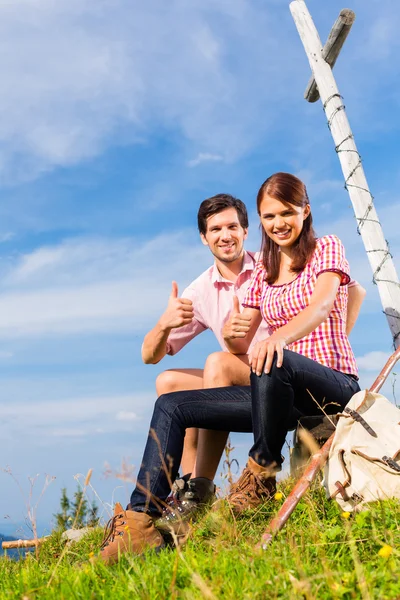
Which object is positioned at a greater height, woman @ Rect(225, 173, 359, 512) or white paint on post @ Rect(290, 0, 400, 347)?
white paint on post @ Rect(290, 0, 400, 347)

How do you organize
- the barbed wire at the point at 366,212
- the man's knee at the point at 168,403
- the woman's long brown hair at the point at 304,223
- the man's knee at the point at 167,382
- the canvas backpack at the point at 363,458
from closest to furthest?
the canvas backpack at the point at 363,458
the man's knee at the point at 168,403
the woman's long brown hair at the point at 304,223
the man's knee at the point at 167,382
the barbed wire at the point at 366,212

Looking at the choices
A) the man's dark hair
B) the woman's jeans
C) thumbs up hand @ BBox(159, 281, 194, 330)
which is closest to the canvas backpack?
the woman's jeans

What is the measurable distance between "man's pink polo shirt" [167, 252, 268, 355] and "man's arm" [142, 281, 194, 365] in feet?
0.82

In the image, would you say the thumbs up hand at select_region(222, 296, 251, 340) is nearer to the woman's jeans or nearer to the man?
the man

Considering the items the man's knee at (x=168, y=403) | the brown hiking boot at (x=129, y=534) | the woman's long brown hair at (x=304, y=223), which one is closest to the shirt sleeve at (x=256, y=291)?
the woman's long brown hair at (x=304, y=223)

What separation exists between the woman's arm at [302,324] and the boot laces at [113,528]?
3.94 ft

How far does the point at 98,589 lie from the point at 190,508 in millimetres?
1467

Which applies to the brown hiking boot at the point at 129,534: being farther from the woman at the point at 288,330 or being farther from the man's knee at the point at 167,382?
the man's knee at the point at 167,382

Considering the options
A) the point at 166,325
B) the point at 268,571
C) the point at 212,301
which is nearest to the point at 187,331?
the point at 212,301

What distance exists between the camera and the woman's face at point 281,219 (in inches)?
174

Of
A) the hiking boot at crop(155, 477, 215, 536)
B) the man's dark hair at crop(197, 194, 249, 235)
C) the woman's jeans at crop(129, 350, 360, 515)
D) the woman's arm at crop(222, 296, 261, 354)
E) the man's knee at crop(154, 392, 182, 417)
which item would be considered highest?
the man's dark hair at crop(197, 194, 249, 235)

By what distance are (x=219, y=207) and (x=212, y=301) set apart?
808mm

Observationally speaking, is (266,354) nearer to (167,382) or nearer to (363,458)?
(363,458)

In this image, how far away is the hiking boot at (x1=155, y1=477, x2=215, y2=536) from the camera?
3990mm
